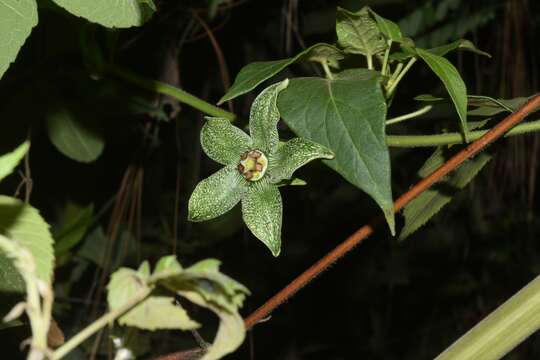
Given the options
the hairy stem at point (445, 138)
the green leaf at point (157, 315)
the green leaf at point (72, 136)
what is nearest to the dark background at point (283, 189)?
the green leaf at point (72, 136)

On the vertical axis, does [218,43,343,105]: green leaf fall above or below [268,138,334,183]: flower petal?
above

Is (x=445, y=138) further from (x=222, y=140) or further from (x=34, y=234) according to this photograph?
(x=34, y=234)

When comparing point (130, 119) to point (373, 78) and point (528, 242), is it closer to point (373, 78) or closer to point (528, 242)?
point (373, 78)

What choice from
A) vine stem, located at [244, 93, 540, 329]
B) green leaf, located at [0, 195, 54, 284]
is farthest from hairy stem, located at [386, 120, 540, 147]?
green leaf, located at [0, 195, 54, 284]

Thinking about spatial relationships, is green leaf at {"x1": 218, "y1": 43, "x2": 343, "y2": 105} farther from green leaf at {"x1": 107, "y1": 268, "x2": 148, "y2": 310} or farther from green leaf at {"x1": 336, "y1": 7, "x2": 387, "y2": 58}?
green leaf at {"x1": 107, "y1": 268, "x2": 148, "y2": 310}

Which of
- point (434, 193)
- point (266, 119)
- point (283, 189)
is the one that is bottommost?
point (283, 189)

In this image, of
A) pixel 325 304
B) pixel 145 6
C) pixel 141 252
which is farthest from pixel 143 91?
pixel 325 304

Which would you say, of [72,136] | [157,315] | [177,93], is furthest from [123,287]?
[72,136]

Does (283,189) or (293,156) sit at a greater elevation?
(293,156)
